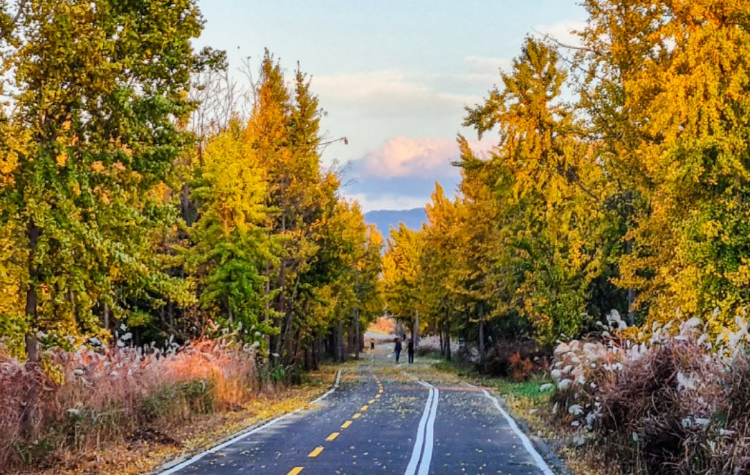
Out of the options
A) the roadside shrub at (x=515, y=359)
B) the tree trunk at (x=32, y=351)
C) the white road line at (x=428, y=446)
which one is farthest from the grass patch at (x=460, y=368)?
the tree trunk at (x=32, y=351)

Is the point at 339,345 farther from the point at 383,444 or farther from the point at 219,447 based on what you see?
the point at 219,447

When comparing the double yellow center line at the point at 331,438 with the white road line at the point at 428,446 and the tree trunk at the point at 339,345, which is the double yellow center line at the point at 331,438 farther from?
the tree trunk at the point at 339,345

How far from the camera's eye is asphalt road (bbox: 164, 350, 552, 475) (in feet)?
40.4

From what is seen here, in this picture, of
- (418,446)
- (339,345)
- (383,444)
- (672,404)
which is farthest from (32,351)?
(339,345)

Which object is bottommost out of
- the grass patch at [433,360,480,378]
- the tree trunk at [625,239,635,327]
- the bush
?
the grass patch at [433,360,480,378]

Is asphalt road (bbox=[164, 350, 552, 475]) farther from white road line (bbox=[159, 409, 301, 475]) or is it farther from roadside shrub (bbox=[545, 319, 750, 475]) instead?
roadside shrub (bbox=[545, 319, 750, 475])

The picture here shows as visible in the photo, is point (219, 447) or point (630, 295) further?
point (630, 295)

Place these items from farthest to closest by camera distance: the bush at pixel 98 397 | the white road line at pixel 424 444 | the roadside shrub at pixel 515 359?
the roadside shrub at pixel 515 359, the white road line at pixel 424 444, the bush at pixel 98 397

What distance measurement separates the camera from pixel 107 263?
12055 mm

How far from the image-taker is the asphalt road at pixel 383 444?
12320mm

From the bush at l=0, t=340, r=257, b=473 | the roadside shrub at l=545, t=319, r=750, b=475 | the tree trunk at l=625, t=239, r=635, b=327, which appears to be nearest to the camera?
the roadside shrub at l=545, t=319, r=750, b=475

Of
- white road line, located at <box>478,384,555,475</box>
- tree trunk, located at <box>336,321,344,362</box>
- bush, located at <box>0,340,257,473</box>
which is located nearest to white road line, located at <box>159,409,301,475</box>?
bush, located at <box>0,340,257,473</box>

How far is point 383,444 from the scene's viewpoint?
15125mm

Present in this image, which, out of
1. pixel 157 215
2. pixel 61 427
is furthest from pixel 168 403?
pixel 157 215
